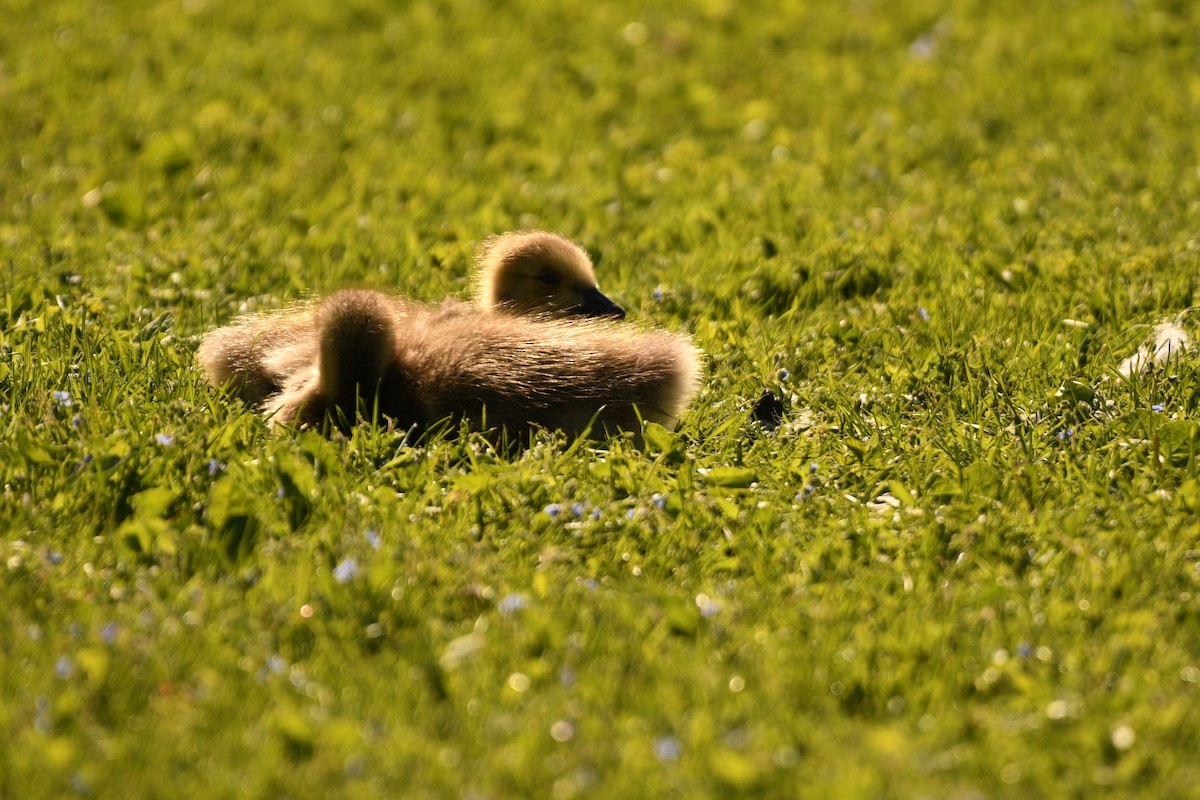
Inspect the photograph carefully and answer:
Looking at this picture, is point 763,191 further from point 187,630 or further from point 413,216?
point 187,630

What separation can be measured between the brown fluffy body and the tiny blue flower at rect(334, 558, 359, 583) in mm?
929

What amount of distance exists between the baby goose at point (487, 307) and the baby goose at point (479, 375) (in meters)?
0.13

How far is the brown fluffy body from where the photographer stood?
4910mm

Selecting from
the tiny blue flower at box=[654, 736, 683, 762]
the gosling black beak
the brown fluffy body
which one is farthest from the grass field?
the gosling black beak

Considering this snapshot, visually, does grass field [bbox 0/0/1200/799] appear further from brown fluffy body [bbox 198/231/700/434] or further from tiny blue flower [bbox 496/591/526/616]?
brown fluffy body [bbox 198/231/700/434]

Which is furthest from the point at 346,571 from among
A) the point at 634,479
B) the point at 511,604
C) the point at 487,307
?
the point at 487,307

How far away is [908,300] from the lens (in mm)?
6379

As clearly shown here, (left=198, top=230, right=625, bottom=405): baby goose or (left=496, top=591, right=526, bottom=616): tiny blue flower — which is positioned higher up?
(left=198, top=230, right=625, bottom=405): baby goose

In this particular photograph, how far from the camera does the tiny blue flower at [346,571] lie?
3986 millimetres

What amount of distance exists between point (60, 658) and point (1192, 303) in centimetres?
477

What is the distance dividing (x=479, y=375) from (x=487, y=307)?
3.09 ft

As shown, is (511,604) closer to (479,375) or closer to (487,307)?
(479,375)

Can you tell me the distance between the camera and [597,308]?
19.0 ft

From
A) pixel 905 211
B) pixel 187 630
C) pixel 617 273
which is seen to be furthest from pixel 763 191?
pixel 187 630
